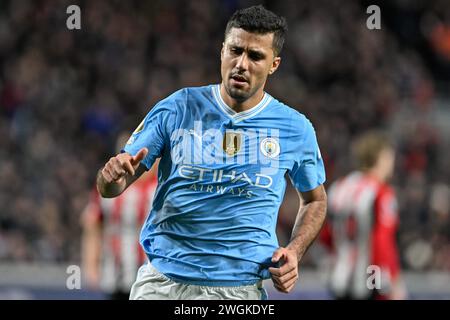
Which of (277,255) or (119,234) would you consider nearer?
(277,255)

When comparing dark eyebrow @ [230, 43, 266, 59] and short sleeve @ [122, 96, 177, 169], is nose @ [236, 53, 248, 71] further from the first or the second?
short sleeve @ [122, 96, 177, 169]

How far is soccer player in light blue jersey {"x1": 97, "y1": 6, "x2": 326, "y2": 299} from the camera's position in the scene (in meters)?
4.27

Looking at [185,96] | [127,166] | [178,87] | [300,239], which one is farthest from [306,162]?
[178,87]

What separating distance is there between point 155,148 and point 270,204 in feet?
1.86

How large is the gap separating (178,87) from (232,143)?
8.44 metres

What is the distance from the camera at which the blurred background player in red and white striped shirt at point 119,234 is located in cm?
786

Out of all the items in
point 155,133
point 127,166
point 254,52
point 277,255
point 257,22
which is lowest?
point 277,255

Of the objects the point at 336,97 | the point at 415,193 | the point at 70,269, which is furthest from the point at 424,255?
the point at 70,269

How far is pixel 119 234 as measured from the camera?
803cm

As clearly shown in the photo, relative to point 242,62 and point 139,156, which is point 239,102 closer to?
point 242,62

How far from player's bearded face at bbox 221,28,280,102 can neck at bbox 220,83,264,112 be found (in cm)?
3

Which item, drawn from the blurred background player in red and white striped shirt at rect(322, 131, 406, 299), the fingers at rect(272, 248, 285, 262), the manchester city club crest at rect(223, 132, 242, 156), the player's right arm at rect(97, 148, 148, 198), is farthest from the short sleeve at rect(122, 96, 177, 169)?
the blurred background player in red and white striped shirt at rect(322, 131, 406, 299)

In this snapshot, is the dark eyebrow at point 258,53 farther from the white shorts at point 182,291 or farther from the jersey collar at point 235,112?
the white shorts at point 182,291
